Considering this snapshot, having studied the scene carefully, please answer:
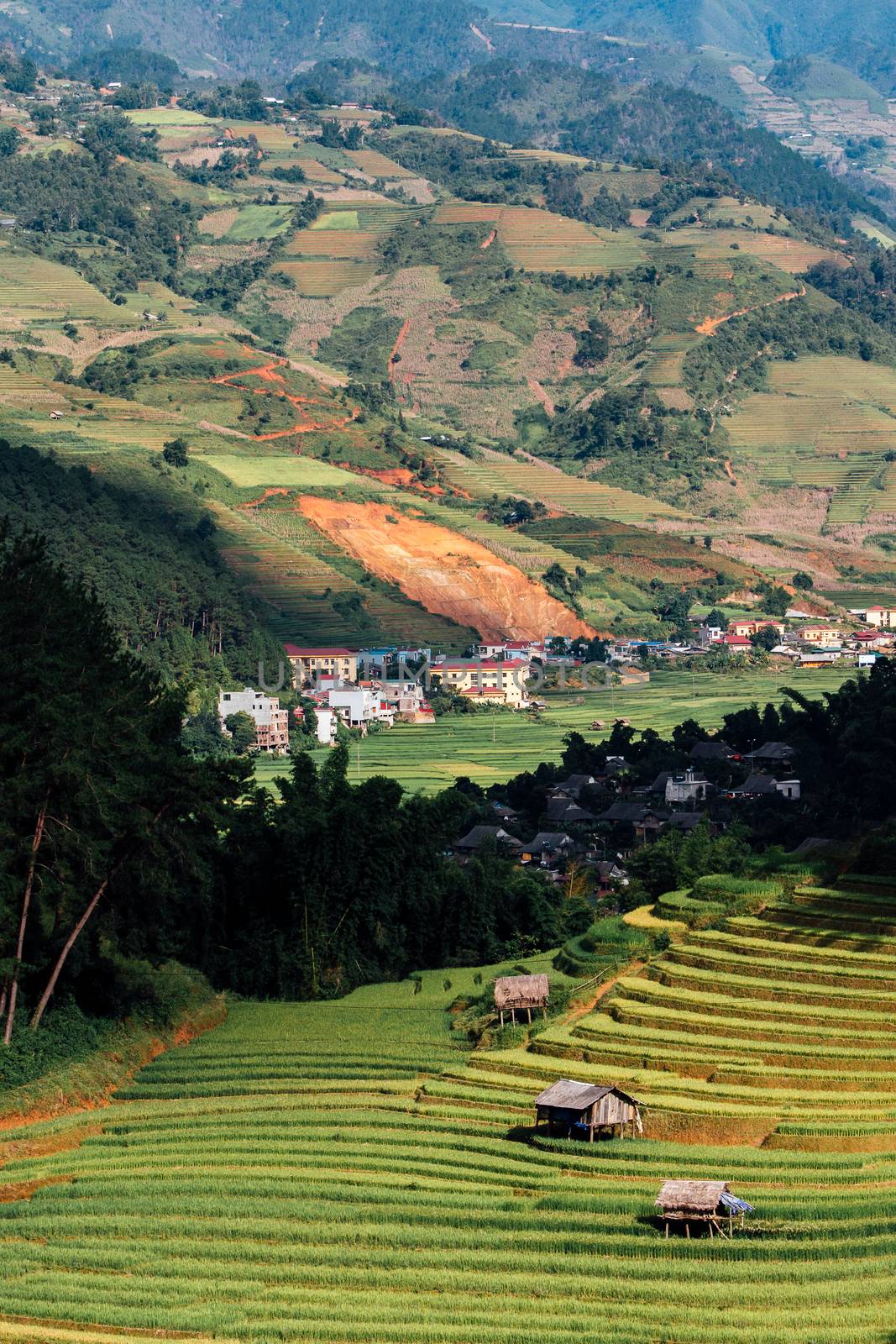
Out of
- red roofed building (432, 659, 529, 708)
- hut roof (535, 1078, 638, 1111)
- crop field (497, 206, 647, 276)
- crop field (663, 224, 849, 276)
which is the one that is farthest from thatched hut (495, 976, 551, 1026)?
crop field (663, 224, 849, 276)

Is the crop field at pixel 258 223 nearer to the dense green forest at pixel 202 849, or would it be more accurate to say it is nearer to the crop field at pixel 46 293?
the crop field at pixel 46 293

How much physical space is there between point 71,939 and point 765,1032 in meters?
12.0

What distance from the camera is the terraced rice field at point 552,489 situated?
13362 cm

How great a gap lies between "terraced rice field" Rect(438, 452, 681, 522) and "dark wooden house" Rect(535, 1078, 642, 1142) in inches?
3944

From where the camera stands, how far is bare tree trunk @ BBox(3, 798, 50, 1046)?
3819cm

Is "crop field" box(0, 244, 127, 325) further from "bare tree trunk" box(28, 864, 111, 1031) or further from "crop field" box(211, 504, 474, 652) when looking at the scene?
"bare tree trunk" box(28, 864, 111, 1031)

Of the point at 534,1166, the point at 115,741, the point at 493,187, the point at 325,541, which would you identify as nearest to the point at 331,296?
the point at 493,187

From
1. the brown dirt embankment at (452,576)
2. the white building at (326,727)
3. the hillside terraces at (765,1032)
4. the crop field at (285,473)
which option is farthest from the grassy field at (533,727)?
the hillside terraces at (765,1032)

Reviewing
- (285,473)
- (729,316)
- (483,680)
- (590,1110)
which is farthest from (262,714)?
(729,316)

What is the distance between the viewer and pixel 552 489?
137 m

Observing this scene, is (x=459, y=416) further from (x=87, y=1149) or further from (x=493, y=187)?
(x=87, y=1149)

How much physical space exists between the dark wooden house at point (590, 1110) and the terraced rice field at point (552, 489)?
10017 centimetres

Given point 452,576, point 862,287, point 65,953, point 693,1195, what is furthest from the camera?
point 862,287

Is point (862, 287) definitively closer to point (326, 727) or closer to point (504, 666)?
point (504, 666)
